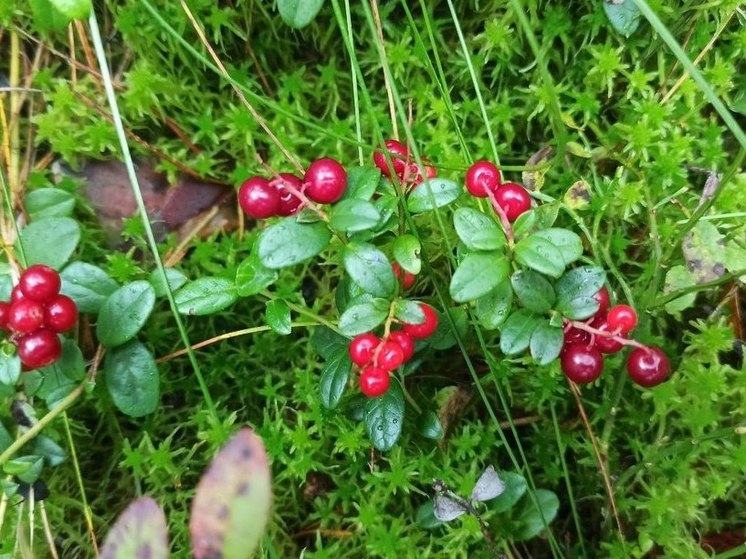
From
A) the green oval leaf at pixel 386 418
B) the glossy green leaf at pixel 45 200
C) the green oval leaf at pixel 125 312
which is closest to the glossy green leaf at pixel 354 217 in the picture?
the green oval leaf at pixel 386 418

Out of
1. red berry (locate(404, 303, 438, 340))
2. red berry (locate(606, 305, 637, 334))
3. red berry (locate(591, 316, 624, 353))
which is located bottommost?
red berry (locate(591, 316, 624, 353))

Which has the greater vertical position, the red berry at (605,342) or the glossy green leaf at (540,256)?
the glossy green leaf at (540,256)

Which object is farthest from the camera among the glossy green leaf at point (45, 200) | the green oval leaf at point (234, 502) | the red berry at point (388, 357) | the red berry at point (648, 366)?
the glossy green leaf at point (45, 200)

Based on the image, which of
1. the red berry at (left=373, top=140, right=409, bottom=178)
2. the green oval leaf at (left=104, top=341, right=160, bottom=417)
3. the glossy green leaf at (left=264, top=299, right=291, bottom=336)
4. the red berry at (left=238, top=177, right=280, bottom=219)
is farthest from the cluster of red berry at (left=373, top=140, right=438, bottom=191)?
the green oval leaf at (left=104, top=341, right=160, bottom=417)

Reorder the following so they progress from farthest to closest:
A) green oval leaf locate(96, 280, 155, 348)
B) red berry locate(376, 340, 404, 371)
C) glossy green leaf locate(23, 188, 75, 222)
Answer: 1. glossy green leaf locate(23, 188, 75, 222)
2. green oval leaf locate(96, 280, 155, 348)
3. red berry locate(376, 340, 404, 371)

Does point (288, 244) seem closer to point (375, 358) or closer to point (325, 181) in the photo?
point (325, 181)

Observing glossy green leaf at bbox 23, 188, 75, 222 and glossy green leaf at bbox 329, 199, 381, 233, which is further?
glossy green leaf at bbox 23, 188, 75, 222

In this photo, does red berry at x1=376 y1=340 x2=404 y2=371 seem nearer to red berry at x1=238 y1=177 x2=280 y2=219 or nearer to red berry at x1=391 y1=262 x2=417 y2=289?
red berry at x1=391 y1=262 x2=417 y2=289

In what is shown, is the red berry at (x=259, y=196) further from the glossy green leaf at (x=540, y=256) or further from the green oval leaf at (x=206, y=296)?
the glossy green leaf at (x=540, y=256)
